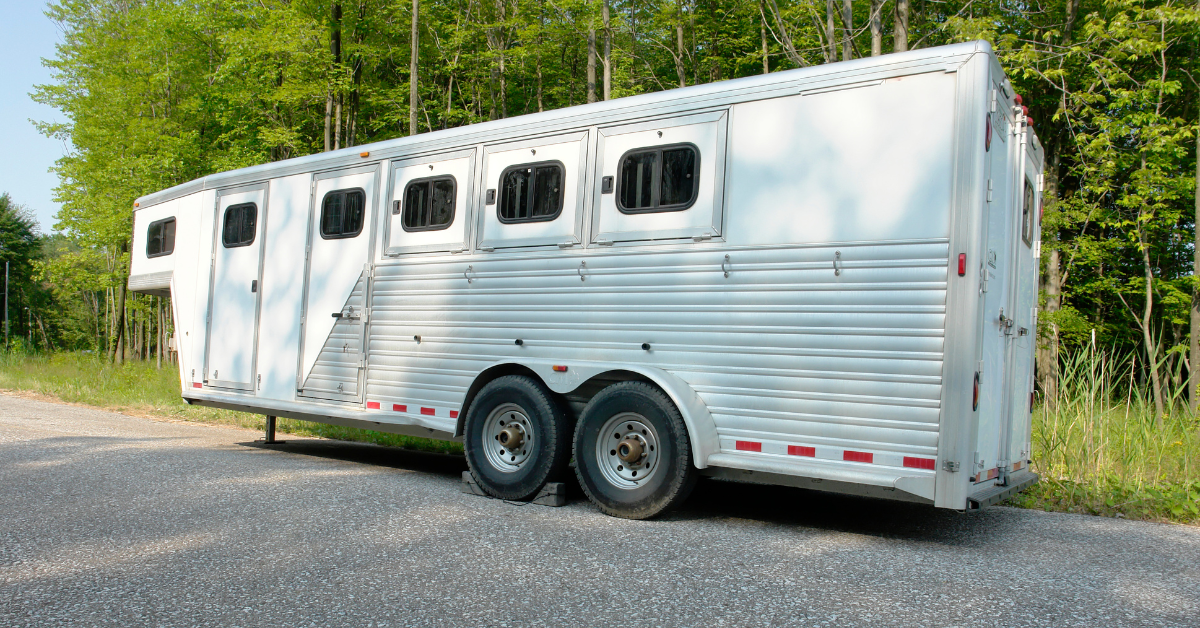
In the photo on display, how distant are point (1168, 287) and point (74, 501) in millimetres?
19111

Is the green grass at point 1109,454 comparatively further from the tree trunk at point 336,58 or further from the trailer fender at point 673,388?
the tree trunk at point 336,58

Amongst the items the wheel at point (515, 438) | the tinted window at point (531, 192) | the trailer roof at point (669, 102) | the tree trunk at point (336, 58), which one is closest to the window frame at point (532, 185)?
the tinted window at point (531, 192)

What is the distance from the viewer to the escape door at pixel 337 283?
735 cm

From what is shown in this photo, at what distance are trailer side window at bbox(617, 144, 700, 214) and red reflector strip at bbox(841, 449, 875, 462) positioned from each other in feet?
A: 6.41

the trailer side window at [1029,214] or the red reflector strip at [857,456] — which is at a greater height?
the trailer side window at [1029,214]

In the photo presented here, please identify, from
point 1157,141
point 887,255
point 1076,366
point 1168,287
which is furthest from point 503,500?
point 1168,287

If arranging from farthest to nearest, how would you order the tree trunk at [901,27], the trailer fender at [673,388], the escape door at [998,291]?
the tree trunk at [901,27] < the trailer fender at [673,388] < the escape door at [998,291]

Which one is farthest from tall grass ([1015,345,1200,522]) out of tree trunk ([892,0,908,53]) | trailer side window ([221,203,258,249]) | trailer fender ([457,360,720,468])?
trailer side window ([221,203,258,249])

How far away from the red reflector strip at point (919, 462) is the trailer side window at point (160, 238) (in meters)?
8.85

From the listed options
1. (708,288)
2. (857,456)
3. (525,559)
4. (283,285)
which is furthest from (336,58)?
(857,456)

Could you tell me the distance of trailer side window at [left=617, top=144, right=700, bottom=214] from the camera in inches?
217

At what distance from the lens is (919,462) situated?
4555 mm

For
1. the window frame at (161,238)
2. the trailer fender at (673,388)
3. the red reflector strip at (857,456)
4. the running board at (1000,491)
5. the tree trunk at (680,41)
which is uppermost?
the tree trunk at (680,41)

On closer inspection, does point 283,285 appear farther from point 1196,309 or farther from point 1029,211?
point 1196,309
